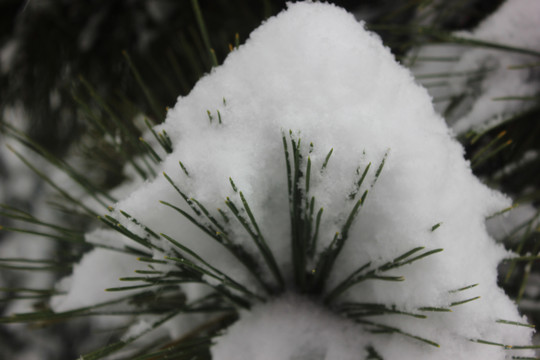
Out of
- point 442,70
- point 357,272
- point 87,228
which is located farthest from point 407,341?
point 87,228

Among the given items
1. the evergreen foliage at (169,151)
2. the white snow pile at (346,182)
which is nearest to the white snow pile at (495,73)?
the evergreen foliage at (169,151)

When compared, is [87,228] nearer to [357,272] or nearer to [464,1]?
[357,272]

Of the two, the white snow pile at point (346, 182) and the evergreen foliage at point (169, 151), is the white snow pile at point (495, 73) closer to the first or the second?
the evergreen foliage at point (169, 151)

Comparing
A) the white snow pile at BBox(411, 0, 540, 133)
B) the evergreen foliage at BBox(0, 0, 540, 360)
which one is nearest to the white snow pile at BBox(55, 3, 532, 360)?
the evergreen foliage at BBox(0, 0, 540, 360)

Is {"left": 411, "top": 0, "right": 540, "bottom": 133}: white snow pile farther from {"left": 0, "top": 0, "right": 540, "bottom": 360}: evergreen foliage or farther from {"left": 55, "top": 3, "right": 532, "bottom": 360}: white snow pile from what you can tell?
{"left": 55, "top": 3, "right": 532, "bottom": 360}: white snow pile

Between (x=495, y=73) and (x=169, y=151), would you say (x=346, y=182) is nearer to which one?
(x=169, y=151)
